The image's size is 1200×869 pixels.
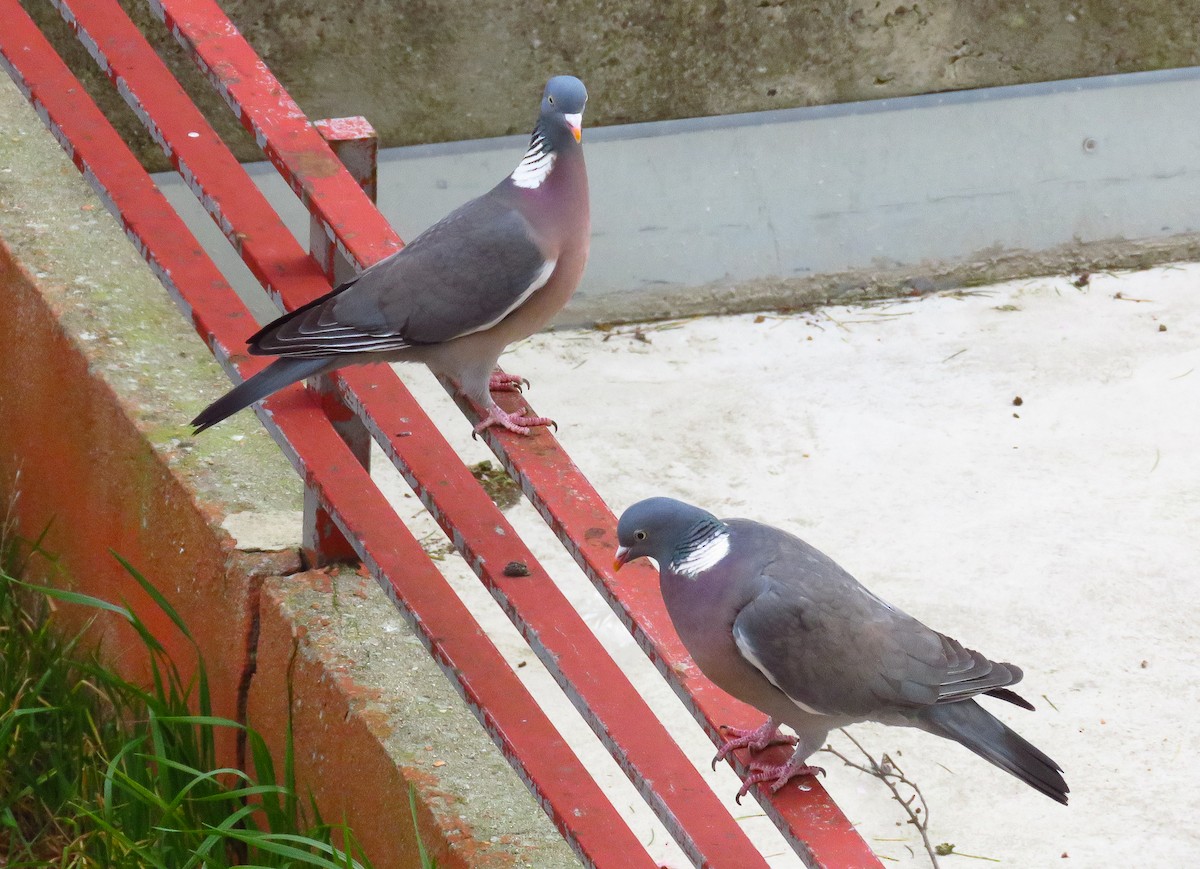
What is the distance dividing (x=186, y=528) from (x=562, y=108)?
961 mm


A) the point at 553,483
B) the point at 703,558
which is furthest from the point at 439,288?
the point at 703,558

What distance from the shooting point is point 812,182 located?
542 cm

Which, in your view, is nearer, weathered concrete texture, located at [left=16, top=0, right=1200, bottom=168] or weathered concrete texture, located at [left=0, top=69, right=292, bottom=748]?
weathered concrete texture, located at [left=0, top=69, right=292, bottom=748]

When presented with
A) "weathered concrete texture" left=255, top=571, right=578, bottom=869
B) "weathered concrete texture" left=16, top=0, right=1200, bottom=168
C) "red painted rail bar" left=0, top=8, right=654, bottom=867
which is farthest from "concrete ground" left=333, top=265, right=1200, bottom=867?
"red painted rail bar" left=0, top=8, right=654, bottom=867

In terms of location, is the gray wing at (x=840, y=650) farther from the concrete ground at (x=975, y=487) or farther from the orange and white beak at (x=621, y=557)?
the concrete ground at (x=975, y=487)

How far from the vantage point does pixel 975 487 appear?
456 cm

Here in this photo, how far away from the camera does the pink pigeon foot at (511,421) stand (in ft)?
8.08

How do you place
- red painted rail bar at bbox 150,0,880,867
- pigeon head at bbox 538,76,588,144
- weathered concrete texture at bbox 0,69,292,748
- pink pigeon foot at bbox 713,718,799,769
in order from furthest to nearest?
weathered concrete texture at bbox 0,69,292,748, pigeon head at bbox 538,76,588,144, pink pigeon foot at bbox 713,718,799,769, red painted rail bar at bbox 150,0,880,867

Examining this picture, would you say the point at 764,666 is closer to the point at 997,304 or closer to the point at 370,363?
the point at 370,363

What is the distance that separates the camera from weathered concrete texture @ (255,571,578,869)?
2354mm

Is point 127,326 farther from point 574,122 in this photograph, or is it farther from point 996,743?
Answer: point 996,743

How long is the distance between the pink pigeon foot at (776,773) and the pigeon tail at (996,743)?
0.24 metres

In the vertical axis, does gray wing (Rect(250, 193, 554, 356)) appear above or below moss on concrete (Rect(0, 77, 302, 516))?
above

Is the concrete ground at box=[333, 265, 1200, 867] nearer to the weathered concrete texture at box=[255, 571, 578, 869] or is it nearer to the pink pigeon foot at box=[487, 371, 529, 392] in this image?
the weathered concrete texture at box=[255, 571, 578, 869]
